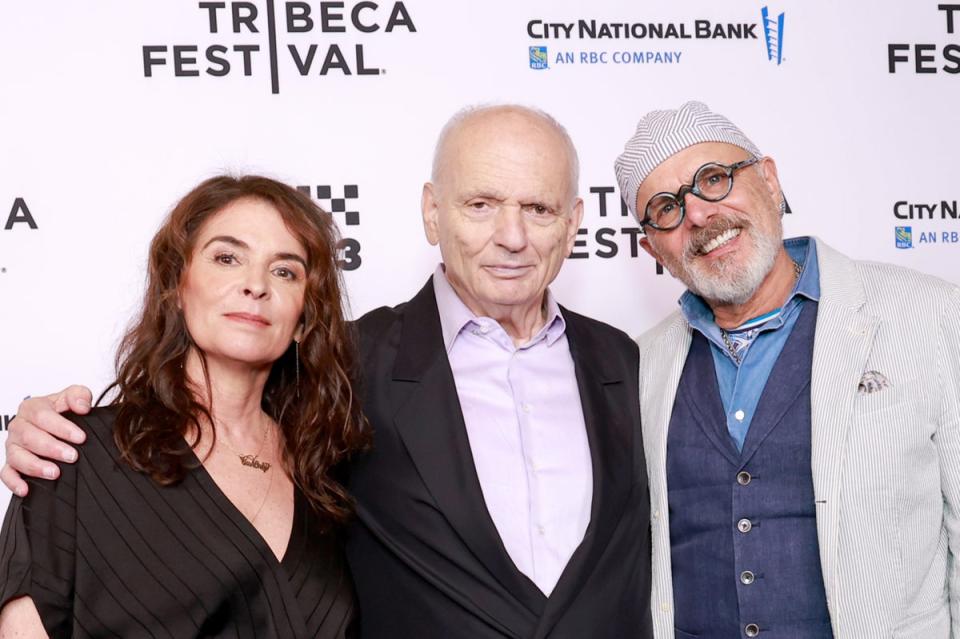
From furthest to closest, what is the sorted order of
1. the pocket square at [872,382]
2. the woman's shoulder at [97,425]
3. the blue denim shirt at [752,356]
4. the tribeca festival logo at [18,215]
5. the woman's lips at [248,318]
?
the tribeca festival logo at [18,215] < the blue denim shirt at [752,356] < the pocket square at [872,382] < the woman's lips at [248,318] < the woman's shoulder at [97,425]

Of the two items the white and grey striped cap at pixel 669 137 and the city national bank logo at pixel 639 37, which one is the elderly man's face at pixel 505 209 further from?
the city national bank logo at pixel 639 37

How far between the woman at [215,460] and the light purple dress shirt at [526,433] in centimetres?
27

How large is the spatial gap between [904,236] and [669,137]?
1.26 meters

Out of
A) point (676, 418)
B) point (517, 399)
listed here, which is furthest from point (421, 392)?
point (676, 418)

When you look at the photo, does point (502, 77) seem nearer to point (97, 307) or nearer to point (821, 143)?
point (821, 143)

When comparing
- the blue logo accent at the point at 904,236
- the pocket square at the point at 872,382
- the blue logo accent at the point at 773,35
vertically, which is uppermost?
the blue logo accent at the point at 773,35

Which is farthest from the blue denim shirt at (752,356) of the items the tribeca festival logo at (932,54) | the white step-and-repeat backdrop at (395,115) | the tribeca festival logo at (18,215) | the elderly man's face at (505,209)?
the tribeca festival logo at (18,215)

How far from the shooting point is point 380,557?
185 cm

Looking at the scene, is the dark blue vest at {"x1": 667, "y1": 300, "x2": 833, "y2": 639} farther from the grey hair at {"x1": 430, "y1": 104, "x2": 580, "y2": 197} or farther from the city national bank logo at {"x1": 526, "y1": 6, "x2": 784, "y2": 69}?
the city national bank logo at {"x1": 526, "y1": 6, "x2": 784, "y2": 69}

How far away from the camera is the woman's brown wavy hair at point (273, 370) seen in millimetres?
1685

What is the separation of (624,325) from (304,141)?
45.6 inches

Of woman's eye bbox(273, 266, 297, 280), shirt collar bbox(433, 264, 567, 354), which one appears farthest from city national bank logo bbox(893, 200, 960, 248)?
woman's eye bbox(273, 266, 297, 280)

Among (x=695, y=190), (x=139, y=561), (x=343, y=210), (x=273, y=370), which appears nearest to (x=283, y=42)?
(x=343, y=210)

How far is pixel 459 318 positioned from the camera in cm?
→ 204
